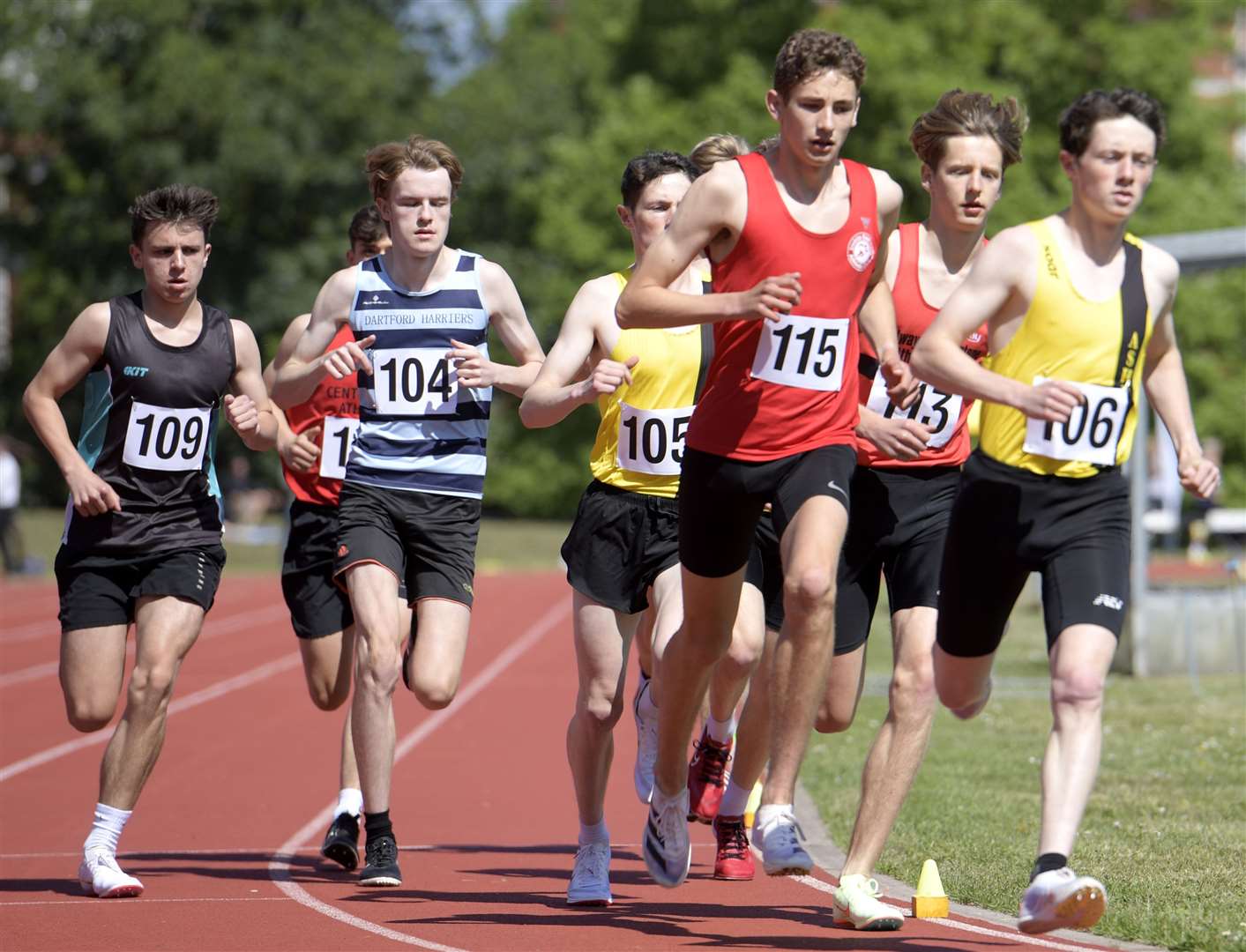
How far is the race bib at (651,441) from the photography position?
24.5ft

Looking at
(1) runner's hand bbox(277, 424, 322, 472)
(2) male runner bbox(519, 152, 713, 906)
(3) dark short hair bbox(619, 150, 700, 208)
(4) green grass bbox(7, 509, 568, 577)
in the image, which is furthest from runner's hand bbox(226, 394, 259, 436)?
(4) green grass bbox(7, 509, 568, 577)

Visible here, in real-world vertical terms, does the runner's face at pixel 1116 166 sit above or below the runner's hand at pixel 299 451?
above

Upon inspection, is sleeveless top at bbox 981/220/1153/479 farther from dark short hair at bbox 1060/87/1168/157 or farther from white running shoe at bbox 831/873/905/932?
white running shoe at bbox 831/873/905/932

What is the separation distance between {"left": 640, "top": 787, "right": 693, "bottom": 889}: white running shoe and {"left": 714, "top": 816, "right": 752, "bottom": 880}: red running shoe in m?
0.96

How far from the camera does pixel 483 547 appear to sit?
135 ft

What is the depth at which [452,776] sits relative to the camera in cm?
1144

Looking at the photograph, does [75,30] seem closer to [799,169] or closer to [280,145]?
[280,145]

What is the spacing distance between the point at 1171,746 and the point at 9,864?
251 inches

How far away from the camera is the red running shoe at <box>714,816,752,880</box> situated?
7.68 m

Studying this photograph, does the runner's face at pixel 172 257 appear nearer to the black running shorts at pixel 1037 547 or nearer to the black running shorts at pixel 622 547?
the black running shorts at pixel 622 547

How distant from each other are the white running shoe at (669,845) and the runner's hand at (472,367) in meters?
1.67

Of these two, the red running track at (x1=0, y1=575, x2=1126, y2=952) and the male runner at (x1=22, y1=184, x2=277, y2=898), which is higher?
the male runner at (x1=22, y1=184, x2=277, y2=898)

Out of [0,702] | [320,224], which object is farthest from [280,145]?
[0,702]

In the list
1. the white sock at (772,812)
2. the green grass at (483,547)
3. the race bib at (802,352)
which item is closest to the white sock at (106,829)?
the white sock at (772,812)
